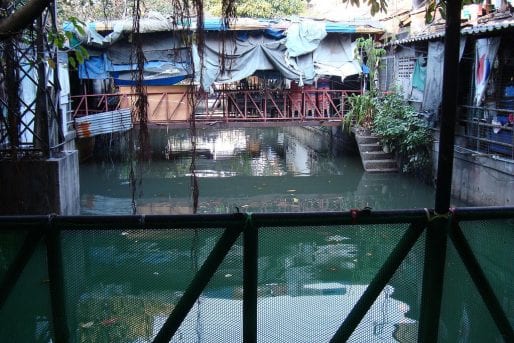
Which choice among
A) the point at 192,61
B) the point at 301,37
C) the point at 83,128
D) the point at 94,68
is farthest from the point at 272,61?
the point at 192,61

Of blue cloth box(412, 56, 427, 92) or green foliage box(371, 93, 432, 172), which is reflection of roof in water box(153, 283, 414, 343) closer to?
green foliage box(371, 93, 432, 172)

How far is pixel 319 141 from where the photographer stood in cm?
2377

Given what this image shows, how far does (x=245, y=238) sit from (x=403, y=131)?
44.4ft

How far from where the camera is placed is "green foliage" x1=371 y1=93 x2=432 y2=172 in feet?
47.5

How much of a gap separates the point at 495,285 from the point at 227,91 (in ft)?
50.6

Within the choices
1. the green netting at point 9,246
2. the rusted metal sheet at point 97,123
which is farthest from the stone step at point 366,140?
the green netting at point 9,246

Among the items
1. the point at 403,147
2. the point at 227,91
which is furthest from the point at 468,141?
the point at 227,91

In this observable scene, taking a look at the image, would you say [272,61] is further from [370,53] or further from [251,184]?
[251,184]

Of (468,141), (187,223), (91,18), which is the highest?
(91,18)

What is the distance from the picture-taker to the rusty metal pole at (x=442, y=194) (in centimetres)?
222

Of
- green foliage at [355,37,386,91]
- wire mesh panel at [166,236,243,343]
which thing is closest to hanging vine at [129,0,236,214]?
wire mesh panel at [166,236,243,343]

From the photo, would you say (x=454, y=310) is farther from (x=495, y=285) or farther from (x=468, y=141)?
(x=468, y=141)

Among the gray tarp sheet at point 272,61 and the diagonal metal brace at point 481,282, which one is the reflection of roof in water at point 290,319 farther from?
the gray tarp sheet at point 272,61

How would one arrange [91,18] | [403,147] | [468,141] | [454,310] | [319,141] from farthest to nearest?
1. [319,141]
2. [91,18]
3. [403,147]
4. [468,141]
5. [454,310]
